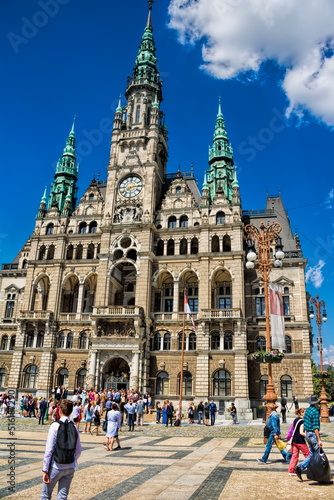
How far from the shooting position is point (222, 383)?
137ft

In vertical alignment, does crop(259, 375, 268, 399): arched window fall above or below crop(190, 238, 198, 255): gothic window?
below

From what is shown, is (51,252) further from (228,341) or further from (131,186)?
(228,341)

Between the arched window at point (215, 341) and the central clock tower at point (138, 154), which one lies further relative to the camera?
the central clock tower at point (138, 154)

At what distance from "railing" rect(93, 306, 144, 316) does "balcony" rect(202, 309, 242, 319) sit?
686 cm

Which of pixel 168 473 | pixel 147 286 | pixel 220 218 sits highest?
pixel 220 218

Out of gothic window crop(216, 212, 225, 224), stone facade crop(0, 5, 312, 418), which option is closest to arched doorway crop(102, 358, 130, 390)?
stone facade crop(0, 5, 312, 418)

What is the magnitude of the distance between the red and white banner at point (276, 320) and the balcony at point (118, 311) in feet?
76.5

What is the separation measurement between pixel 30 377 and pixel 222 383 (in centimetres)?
2196

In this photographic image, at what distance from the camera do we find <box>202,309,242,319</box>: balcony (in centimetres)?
4256

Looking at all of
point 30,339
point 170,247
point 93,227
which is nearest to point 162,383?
point 170,247

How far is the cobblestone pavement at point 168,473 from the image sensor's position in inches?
358

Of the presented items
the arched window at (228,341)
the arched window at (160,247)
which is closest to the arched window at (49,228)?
the arched window at (160,247)

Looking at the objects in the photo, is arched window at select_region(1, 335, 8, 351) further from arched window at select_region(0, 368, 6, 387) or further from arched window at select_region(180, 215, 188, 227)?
arched window at select_region(180, 215, 188, 227)

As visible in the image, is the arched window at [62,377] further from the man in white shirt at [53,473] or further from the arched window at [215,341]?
the man in white shirt at [53,473]
